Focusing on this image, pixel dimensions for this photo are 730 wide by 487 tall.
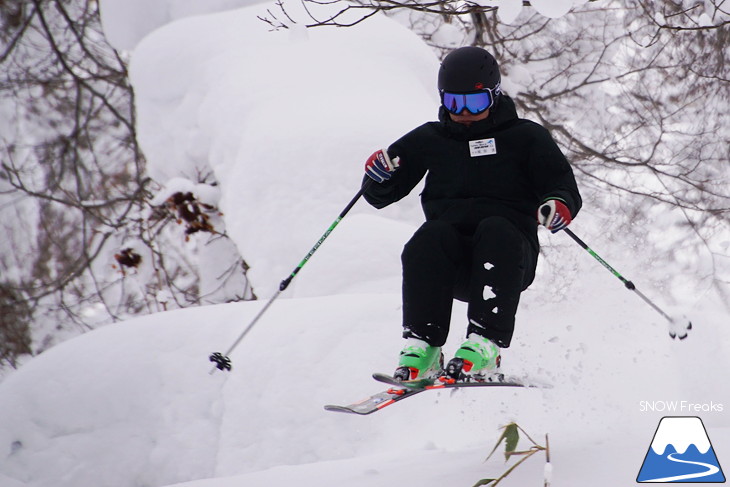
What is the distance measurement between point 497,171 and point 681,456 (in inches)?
49.3

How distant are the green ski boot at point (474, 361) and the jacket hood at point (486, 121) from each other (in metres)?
0.83

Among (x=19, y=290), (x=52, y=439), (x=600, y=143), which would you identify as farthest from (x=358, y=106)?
(x=19, y=290)

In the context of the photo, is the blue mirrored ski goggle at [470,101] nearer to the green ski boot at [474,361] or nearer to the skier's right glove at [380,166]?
the skier's right glove at [380,166]

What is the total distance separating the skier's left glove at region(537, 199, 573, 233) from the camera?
282 cm

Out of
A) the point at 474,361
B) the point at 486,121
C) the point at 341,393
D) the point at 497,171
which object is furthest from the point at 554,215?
the point at 341,393

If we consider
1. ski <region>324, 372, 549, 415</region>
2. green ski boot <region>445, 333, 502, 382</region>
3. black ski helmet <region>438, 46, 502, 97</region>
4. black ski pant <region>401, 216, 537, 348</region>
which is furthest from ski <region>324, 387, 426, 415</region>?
→ black ski helmet <region>438, 46, 502, 97</region>

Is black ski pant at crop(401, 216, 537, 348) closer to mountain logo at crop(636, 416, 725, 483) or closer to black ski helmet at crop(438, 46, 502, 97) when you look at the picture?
black ski helmet at crop(438, 46, 502, 97)

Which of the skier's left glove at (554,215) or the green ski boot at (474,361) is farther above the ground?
the skier's left glove at (554,215)

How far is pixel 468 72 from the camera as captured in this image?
9.53 ft

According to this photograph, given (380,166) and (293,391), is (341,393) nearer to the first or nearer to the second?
(293,391)

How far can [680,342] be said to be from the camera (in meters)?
3.71

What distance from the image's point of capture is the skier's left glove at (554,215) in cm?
282

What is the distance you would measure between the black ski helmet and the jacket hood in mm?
121

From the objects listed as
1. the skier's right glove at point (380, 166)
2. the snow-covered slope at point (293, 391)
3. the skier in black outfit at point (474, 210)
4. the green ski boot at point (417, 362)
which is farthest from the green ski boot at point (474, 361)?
the skier's right glove at point (380, 166)
